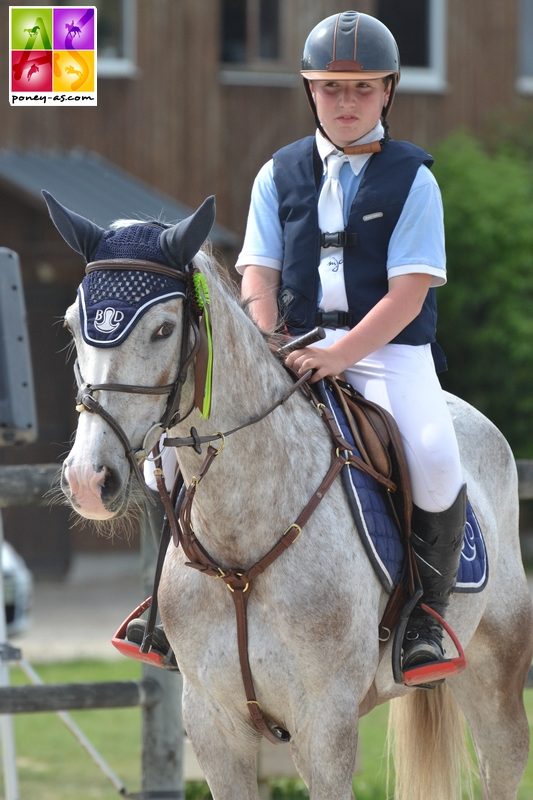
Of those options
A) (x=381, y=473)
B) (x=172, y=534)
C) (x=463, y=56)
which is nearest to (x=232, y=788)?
(x=172, y=534)

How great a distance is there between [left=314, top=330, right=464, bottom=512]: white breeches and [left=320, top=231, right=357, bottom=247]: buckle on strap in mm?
255

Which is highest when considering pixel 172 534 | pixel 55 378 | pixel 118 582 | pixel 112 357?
pixel 112 357

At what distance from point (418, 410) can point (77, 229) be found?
118cm

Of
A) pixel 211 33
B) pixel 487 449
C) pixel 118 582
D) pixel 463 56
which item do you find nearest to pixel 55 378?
pixel 118 582

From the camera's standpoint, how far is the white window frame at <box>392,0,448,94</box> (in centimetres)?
1658

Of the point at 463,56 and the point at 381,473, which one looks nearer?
the point at 381,473

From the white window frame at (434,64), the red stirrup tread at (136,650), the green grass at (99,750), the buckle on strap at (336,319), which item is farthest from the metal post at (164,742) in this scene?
the white window frame at (434,64)

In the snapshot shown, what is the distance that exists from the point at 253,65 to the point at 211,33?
0.64m

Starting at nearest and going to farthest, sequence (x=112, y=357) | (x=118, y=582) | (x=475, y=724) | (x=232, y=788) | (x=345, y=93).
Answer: (x=112, y=357), (x=232, y=788), (x=345, y=93), (x=475, y=724), (x=118, y=582)

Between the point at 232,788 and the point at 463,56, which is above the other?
the point at 463,56

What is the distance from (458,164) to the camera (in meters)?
15.6

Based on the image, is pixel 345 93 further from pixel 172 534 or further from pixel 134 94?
pixel 134 94

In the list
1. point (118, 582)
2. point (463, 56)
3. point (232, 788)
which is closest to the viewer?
point (232, 788)

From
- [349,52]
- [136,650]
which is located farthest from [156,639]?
[349,52]
